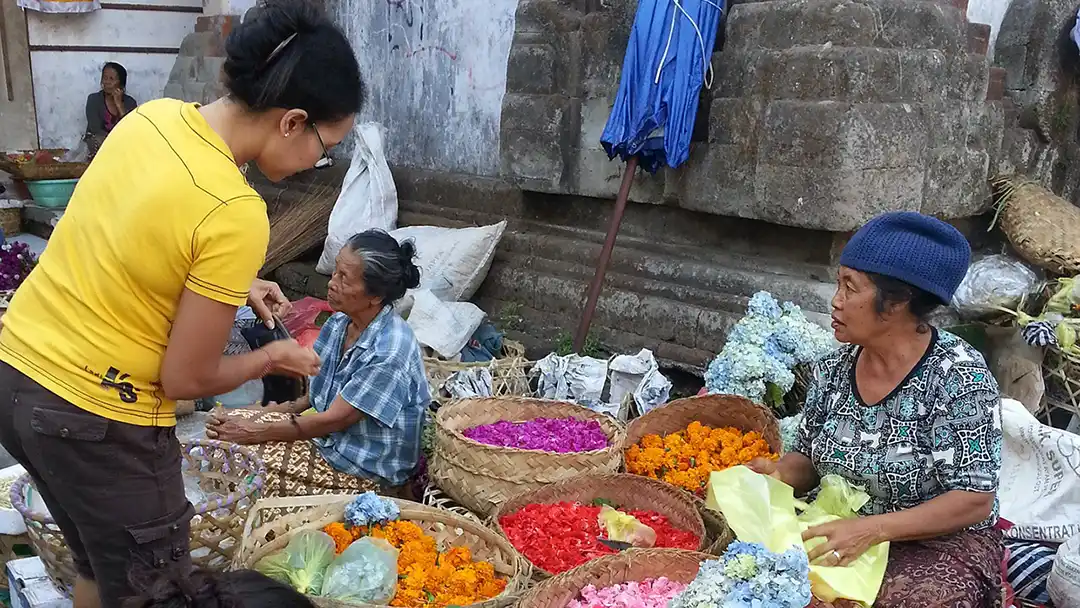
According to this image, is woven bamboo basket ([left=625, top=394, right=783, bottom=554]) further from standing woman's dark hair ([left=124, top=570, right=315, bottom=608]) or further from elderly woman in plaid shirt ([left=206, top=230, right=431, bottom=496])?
standing woman's dark hair ([left=124, top=570, right=315, bottom=608])

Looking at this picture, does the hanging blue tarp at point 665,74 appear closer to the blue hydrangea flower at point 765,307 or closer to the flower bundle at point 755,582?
the blue hydrangea flower at point 765,307

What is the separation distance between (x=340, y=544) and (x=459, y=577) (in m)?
0.39

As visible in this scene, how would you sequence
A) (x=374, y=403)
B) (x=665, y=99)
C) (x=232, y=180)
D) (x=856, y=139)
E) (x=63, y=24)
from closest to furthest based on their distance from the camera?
(x=232, y=180) → (x=374, y=403) → (x=856, y=139) → (x=665, y=99) → (x=63, y=24)

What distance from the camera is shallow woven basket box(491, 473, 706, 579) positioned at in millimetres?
2936

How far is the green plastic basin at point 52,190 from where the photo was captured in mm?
8188

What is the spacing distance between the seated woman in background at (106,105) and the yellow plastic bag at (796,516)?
26.6 feet

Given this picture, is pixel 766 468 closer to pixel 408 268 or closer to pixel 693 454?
pixel 693 454

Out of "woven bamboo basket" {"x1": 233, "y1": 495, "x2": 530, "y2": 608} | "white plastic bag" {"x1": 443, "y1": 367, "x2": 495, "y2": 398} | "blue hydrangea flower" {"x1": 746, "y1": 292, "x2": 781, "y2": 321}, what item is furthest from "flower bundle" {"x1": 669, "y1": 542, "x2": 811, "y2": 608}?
"white plastic bag" {"x1": 443, "y1": 367, "x2": 495, "y2": 398}

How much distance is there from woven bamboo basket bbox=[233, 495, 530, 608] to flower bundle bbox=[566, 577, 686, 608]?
0.58ft

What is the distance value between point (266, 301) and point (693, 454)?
1.71 metres

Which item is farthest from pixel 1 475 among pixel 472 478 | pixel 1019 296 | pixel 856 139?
pixel 1019 296

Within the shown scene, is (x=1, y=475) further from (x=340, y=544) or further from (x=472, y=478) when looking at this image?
(x=472, y=478)

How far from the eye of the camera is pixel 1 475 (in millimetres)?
3213

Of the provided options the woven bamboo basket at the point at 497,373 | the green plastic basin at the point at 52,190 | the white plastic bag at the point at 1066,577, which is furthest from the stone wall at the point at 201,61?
the white plastic bag at the point at 1066,577
